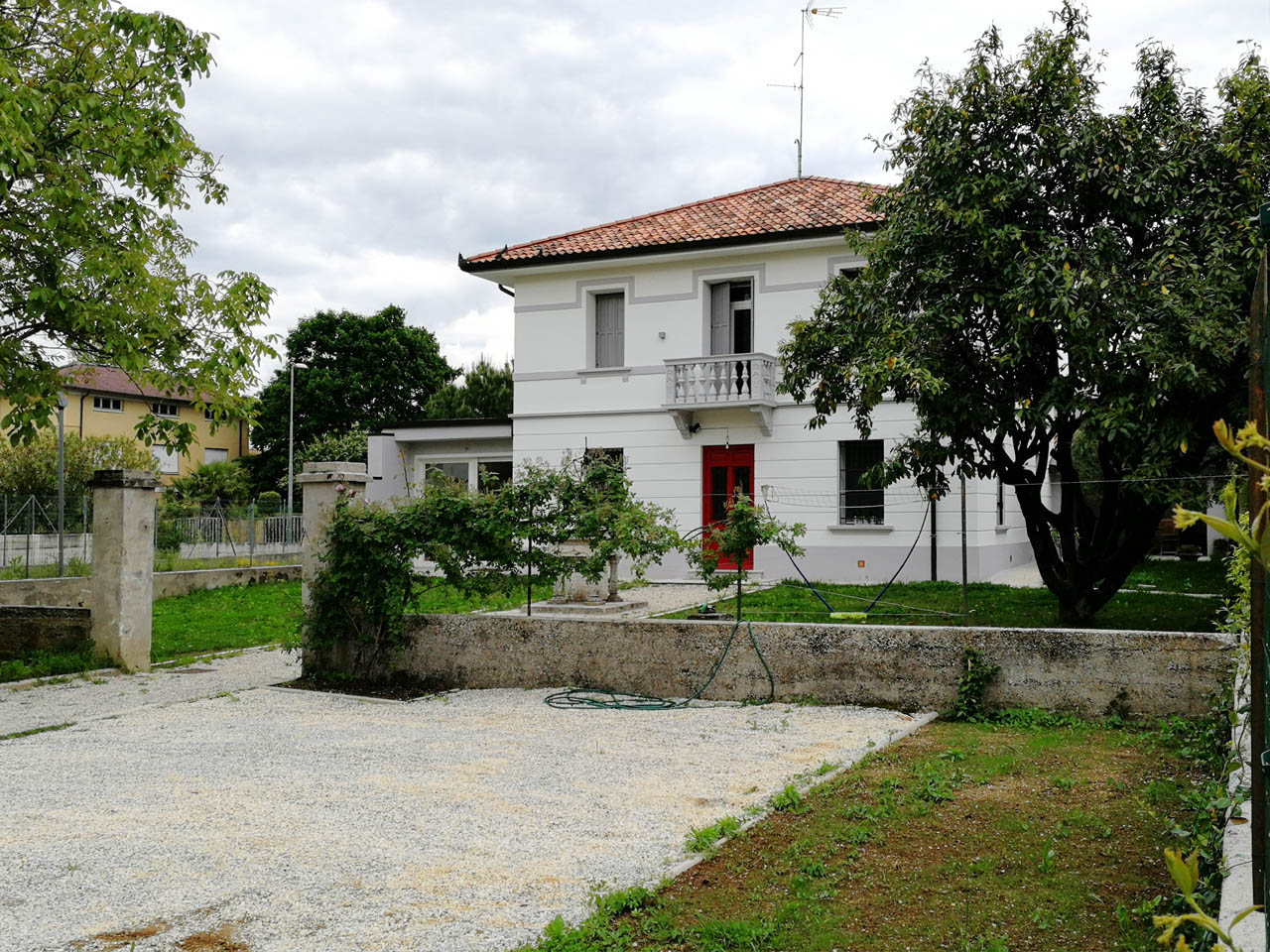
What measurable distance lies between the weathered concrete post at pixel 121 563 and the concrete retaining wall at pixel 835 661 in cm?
339

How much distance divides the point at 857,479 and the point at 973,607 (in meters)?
6.18

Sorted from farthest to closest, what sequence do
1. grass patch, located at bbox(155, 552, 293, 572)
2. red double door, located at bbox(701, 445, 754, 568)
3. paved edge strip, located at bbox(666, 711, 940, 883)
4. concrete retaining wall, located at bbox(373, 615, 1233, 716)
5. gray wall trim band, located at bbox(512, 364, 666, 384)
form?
grass patch, located at bbox(155, 552, 293, 572)
gray wall trim band, located at bbox(512, 364, 666, 384)
red double door, located at bbox(701, 445, 754, 568)
concrete retaining wall, located at bbox(373, 615, 1233, 716)
paved edge strip, located at bbox(666, 711, 940, 883)

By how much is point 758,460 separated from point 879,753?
13.8 m

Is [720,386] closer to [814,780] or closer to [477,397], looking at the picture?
[814,780]

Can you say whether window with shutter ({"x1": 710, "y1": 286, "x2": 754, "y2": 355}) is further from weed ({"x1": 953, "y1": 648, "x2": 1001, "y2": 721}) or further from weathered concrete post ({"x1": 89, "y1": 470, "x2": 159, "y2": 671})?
weed ({"x1": 953, "y1": 648, "x2": 1001, "y2": 721})

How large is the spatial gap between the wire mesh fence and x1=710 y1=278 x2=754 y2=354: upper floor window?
932cm

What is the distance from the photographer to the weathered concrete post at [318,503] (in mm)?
10805

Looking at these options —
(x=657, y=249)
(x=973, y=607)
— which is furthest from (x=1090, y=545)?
(x=657, y=249)

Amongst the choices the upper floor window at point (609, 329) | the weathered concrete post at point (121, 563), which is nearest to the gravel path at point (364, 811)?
the weathered concrete post at point (121, 563)

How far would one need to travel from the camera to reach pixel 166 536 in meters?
24.9

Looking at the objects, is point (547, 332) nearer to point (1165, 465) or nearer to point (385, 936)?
point (1165, 465)

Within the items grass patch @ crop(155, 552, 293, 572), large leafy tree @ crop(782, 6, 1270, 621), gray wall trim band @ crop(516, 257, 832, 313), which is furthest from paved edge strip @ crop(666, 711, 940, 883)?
Result: grass patch @ crop(155, 552, 293, 572)

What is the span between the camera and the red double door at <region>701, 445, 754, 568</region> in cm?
2097

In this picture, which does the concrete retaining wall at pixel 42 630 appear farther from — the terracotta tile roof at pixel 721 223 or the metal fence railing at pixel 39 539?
the terracotta tile roof at pixel 721 223
